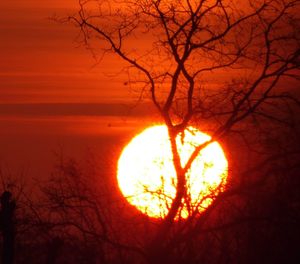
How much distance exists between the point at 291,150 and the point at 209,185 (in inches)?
86.8

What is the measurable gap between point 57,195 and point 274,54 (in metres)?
5.74

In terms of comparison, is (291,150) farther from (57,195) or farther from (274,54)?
(57,195)

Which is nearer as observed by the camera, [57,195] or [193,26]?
[193,26]

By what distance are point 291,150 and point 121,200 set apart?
186 inches

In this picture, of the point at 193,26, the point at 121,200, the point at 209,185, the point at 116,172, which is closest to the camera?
the point at 193,26

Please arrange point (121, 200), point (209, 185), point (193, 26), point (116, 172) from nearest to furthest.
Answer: point (193, 26), point (209, 185), point (121, 200), point (116, 172)

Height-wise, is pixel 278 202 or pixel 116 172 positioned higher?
pixel 116 172

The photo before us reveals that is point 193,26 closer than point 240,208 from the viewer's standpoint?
Yes

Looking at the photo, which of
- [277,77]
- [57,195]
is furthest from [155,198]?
[277,77]

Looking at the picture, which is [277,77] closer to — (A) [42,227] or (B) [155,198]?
(B) [155,198]

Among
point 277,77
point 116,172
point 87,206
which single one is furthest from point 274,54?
point 116,172

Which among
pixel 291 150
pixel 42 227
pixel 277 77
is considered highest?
pixel 277 77

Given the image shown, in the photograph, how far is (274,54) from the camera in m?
18.6

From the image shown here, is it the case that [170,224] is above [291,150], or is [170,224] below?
below
